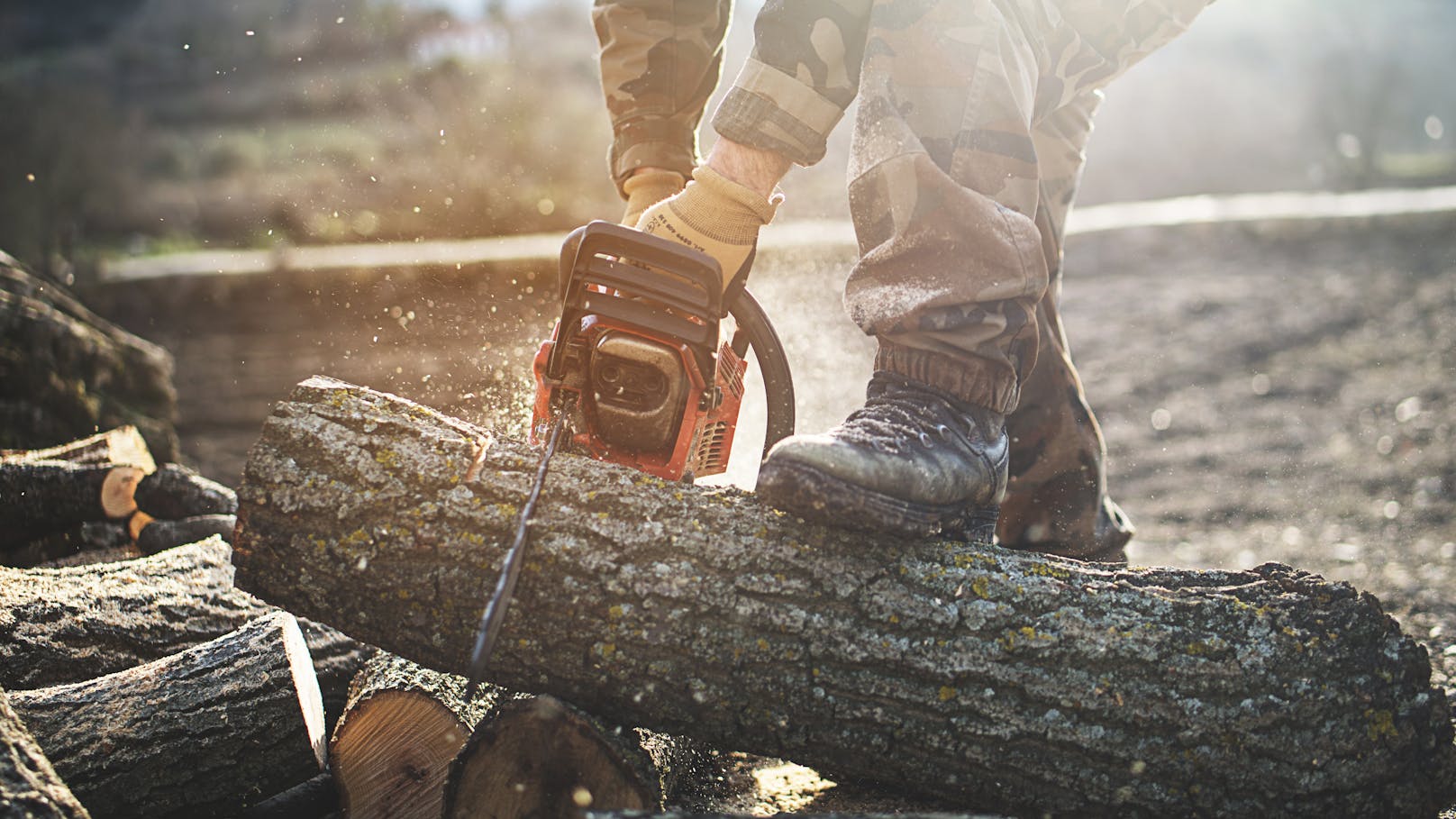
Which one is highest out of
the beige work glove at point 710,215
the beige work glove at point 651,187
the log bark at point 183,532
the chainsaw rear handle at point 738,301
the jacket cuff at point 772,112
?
the beige work glove at point 651,187

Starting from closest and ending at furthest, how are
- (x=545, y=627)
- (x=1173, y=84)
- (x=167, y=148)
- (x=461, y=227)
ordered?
(x=545, y=627), (x=461, y=227), (x=167, y=148), (x=1173, y=84)

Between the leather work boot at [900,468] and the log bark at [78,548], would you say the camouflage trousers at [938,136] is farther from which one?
the log bark at [78,548]

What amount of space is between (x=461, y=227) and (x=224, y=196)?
5.77 metres

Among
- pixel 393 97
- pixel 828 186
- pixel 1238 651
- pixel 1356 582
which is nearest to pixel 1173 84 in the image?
pixel 828 186

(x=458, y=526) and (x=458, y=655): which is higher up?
(x=458, y=526)

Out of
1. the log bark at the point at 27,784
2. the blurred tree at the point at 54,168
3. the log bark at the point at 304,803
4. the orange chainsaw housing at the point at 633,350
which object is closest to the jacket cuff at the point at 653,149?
the orange chainsaw housing at the point at 633,350

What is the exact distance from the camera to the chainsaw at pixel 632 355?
5.42 feet

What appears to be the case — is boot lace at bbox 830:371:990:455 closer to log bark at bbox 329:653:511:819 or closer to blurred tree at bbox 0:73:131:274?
log bark at bbox 329:653:511:819

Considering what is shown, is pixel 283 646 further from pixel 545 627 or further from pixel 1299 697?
pixel 1299 697

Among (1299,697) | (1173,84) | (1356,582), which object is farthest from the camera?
(1173,84)

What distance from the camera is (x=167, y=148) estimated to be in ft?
57.4

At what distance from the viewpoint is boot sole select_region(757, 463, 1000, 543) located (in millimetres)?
1438

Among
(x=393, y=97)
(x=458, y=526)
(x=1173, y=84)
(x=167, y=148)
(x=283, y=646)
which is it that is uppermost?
(x=1173, y=84)

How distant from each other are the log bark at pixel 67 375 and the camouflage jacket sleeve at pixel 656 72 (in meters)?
2.25
